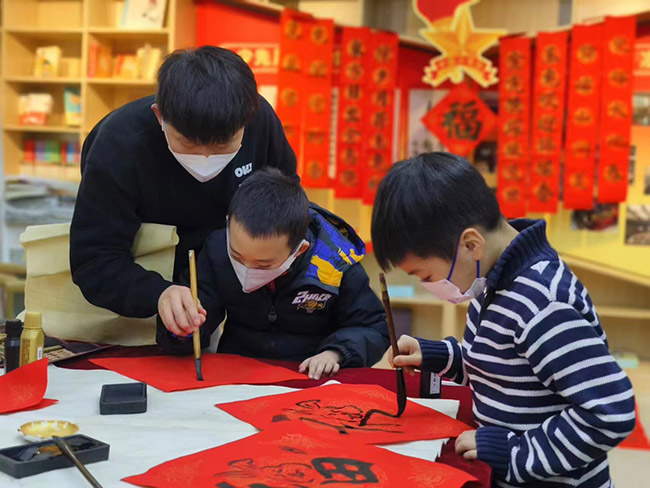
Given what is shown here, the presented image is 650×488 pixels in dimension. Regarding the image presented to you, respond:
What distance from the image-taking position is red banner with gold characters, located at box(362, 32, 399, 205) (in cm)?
412

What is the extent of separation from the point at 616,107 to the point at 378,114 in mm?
1227

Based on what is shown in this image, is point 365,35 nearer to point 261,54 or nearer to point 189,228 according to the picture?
point 261,54

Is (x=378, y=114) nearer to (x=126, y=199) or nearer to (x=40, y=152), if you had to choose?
(x=40, y=152)

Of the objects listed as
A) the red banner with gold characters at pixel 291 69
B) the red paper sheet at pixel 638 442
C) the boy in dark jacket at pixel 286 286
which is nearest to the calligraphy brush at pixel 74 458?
the boy in dark jacket at pixel 286 286

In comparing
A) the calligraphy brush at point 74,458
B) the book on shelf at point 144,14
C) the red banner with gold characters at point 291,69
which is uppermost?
the book on shelf at point 144,14

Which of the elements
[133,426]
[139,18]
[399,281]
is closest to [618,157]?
→ [399,281]

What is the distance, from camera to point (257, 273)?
5.06 ft

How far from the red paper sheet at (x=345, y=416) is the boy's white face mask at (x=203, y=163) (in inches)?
19.7

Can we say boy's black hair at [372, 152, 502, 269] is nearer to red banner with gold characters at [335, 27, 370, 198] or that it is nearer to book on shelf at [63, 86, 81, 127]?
red banner with gold characters at [335, 27, 370, 198]

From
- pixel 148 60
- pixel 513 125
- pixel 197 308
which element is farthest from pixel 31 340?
pixel 148 60

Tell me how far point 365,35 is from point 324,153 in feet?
2.21

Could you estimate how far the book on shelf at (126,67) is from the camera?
4.46 metres

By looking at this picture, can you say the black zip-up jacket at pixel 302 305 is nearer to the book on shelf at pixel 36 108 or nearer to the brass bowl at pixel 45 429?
the brass bowl at pixel 45 429

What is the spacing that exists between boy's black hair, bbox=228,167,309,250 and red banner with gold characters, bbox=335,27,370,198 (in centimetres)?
263
